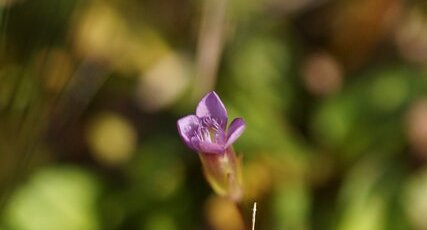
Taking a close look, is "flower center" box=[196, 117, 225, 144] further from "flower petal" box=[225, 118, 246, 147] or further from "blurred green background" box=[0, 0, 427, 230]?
"blurred green background" box=[0, 0, 427, 230]

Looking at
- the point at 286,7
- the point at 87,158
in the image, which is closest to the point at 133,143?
the point at 87,158

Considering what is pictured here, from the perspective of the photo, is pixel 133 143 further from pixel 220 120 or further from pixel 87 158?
pixel 220 120

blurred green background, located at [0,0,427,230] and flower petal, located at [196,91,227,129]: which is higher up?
flower petal, located at [196,91,227,129]

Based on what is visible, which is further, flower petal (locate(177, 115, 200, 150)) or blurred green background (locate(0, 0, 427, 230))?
blurred green background (locate(0, 0, 427, 230))

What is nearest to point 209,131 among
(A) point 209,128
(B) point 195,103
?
(A) point 209,128

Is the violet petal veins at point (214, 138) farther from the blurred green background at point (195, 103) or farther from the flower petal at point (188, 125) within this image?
the blurred green background at point (195, 103)

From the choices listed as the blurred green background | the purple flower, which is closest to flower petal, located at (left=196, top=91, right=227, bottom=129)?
the purple flower

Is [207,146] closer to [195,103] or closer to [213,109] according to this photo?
[213,109]
